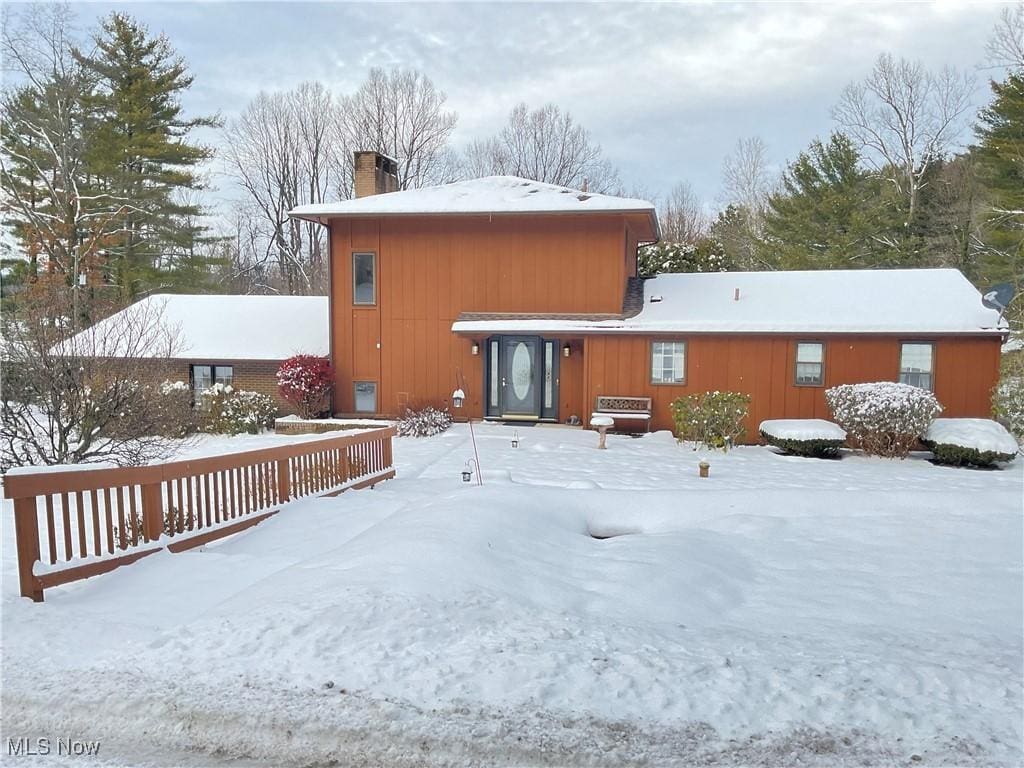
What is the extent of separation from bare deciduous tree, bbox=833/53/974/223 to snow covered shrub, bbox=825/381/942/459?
59.8 feet

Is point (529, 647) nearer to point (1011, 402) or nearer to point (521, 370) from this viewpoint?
point (521, 370)

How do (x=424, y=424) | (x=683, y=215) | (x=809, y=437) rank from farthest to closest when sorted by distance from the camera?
1. (x=683, y=215)
2. (x=424, y=424)
3. (x=809, y=437)

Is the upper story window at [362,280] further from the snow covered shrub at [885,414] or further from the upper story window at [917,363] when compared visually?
the upper story window at [917,363]

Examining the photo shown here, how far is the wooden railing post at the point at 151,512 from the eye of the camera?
5.31 metres

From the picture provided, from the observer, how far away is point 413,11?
440 inches

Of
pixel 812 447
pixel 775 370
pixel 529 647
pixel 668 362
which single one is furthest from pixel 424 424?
pixel 529 647

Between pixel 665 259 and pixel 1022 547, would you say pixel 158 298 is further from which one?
pixel 1022 547

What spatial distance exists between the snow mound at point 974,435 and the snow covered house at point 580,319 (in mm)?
1265

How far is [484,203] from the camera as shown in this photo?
15594 millimetres

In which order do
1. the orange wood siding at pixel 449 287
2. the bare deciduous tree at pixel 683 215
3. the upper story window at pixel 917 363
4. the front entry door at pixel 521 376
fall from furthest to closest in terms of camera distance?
the bare deciduous tree at pixel 683 215
the front entry door at pixel 521 376
the orange wood siding at pixel 449 287
the upper story window at pixel 917 363

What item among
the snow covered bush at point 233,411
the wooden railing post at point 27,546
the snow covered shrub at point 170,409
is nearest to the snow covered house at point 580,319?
the snow covered bush at point 233,411

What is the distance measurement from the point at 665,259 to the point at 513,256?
754cm

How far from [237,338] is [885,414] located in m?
15.1

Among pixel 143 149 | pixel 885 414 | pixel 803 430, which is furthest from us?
pixel 143 149
